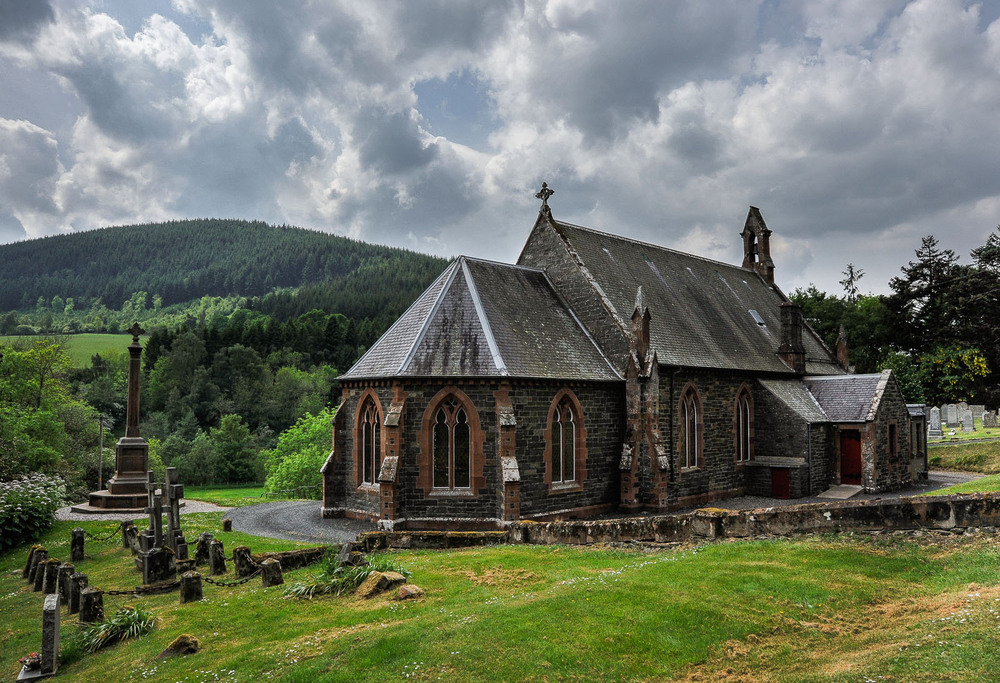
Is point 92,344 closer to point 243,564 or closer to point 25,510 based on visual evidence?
point 25,510

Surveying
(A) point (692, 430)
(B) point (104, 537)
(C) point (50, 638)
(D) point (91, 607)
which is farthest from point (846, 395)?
(C) point (50, 638)

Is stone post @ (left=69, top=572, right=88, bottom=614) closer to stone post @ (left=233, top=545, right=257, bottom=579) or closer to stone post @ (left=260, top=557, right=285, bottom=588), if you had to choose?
stone post @ (left=233, top=545, right=257, bottom=579)

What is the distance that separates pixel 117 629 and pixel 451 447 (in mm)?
11718

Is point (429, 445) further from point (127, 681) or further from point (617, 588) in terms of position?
point (127, 681)

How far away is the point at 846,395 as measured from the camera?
1235 inches

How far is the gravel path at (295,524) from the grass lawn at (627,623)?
6.71 metres

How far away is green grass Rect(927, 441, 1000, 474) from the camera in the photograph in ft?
115

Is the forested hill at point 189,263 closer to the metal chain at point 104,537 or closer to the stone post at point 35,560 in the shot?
the metal chain at point 104,537

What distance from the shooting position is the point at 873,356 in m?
57.6

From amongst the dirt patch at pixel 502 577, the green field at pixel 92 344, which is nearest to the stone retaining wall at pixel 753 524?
the dirt patch at pixel 502 577

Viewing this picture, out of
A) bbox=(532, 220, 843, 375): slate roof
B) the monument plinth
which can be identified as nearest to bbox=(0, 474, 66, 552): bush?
the monument plinth

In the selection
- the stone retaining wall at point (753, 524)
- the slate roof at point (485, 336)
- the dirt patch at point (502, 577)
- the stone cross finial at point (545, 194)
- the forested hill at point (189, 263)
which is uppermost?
the forested hill at point (189, 263)

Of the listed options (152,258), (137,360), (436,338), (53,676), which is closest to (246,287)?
(152,258)

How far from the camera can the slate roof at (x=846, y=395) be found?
30.3 meters
